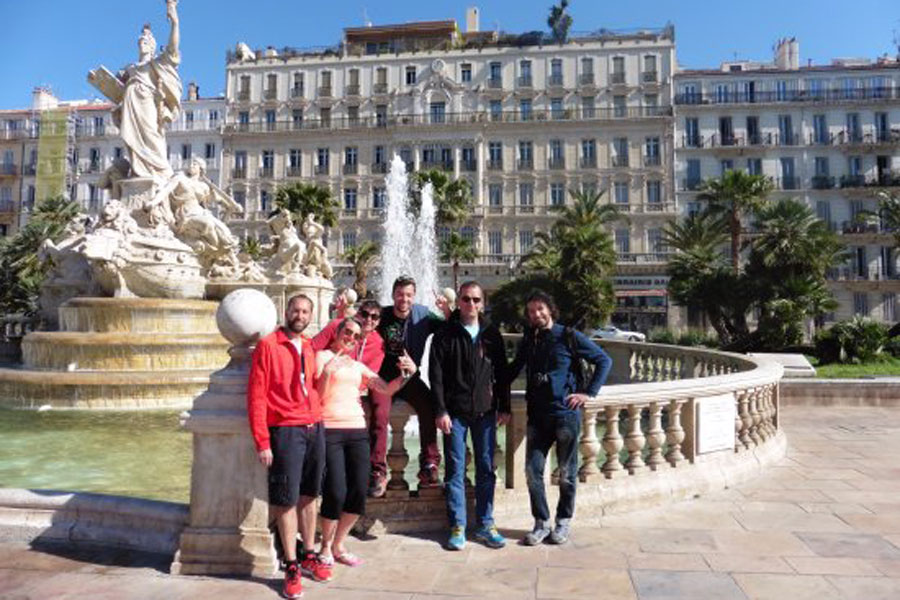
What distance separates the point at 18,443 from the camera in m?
7.97

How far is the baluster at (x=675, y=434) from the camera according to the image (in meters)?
5.66

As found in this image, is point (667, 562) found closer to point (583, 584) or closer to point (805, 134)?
point (583, 584)

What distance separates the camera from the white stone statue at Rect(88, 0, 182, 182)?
1535 cm

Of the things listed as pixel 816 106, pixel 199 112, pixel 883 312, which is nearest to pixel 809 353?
pixel 883 312

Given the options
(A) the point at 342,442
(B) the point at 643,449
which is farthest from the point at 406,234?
(A) the point at 342,442

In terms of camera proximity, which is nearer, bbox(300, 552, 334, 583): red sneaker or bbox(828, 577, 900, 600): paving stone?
bbox(828, 577, 900, 600): paving stone

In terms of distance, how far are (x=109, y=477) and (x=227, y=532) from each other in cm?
343

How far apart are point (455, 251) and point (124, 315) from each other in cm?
3361

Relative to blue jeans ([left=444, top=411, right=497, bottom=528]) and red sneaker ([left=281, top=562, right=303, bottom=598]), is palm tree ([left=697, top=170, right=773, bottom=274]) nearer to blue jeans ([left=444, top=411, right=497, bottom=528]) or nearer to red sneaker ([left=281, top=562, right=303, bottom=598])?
blue jeans ([left=444, top=411, right=497, bottom=528])

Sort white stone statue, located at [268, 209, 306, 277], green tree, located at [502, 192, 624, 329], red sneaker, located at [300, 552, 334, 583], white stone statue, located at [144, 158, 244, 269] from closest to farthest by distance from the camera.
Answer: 1. red sneaker, located at [300, 552, 334, 583]
2. white stone statue, located at [144, 158, 244, 269]
3. white stone statue, located at [268, 209, 306, 277]
4. green tree, located at [502, 192, 624, 329]

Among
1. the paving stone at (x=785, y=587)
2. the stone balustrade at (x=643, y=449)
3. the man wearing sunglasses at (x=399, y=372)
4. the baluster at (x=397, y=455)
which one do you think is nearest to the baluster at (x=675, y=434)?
the stone balustrade at (x=643, y=449)

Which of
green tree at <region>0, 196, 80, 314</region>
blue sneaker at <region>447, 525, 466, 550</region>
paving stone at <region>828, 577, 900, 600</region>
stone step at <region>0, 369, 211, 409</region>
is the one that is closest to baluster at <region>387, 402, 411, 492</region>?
blue sneaker at <region>447, 525, 466, 550</region>

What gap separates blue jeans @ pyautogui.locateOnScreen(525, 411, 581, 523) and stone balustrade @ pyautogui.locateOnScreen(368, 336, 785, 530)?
392mm

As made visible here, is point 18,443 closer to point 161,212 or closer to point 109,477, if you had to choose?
point 109,477
